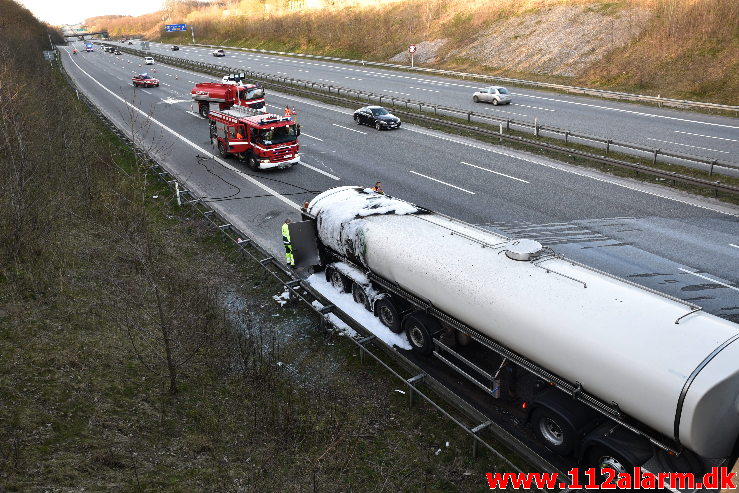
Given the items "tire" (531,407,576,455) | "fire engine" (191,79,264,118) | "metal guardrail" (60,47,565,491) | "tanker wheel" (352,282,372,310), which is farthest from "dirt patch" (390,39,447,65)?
"tire" (531,407,576,455)

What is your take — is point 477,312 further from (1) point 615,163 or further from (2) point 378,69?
(2) point 378,69

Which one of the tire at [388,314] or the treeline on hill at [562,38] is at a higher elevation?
the treeline on hill at [562,38]

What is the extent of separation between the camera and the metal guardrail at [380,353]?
870 centimetres

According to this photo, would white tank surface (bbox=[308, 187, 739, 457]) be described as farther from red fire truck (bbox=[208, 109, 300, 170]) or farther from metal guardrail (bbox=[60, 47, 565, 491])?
red fire truck (bbox=[208, 109, 300, 170])

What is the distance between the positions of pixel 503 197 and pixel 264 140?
11.9m

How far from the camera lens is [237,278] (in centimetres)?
1575

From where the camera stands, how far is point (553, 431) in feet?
28.8

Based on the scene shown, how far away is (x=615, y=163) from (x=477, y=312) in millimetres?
17575

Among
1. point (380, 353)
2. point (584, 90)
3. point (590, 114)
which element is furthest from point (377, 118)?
point (380, 353)

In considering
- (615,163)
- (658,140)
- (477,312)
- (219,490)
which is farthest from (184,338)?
(658,140)

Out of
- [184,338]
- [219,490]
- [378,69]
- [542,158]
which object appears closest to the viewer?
[219,490]

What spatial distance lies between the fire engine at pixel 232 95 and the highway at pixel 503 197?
2.95 meters

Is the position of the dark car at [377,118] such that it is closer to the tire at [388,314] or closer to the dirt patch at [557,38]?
the tire at [388,314]

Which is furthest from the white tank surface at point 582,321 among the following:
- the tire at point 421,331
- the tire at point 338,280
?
the tire at point 338,280
